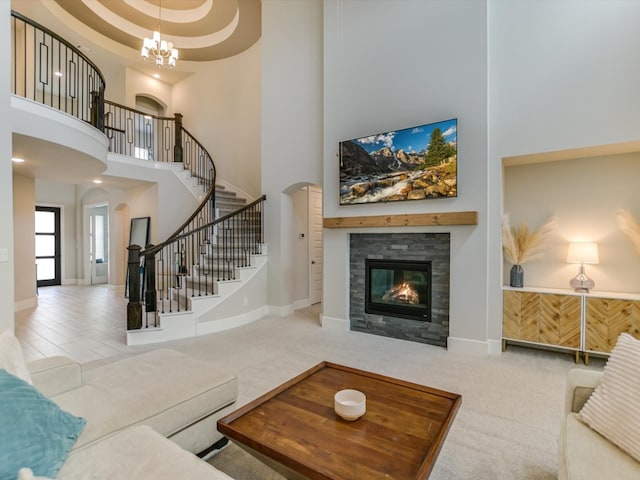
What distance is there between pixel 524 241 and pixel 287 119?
410cm

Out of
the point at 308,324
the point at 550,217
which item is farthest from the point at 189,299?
the point at 550,217

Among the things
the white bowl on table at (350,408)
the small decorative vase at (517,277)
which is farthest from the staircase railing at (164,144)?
the white bowl on table at (350,408)

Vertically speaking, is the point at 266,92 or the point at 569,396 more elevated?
the point at 266,92

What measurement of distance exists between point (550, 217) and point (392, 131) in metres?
2.25

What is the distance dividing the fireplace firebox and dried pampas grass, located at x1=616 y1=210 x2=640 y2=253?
6.72ft

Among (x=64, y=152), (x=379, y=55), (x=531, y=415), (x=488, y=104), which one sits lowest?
(x=531, y=415)

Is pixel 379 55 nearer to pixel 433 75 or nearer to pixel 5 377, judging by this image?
pixel 433 75

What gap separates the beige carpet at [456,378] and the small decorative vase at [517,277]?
806mm

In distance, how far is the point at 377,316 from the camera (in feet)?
15.2

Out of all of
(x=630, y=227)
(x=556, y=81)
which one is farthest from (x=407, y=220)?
(x=630, y=227)

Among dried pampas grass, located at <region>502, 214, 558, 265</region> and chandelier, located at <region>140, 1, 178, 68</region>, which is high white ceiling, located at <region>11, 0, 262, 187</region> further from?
dried pampas grass, located at <region>502, 214, 558, 265</region>

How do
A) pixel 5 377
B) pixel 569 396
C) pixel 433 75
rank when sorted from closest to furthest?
pixel 5 377 → pixel 569 396 → pixel 433 75

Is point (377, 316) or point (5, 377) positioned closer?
point (5, 377)

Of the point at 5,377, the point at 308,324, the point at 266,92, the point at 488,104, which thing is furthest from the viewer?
the point at 266,92
